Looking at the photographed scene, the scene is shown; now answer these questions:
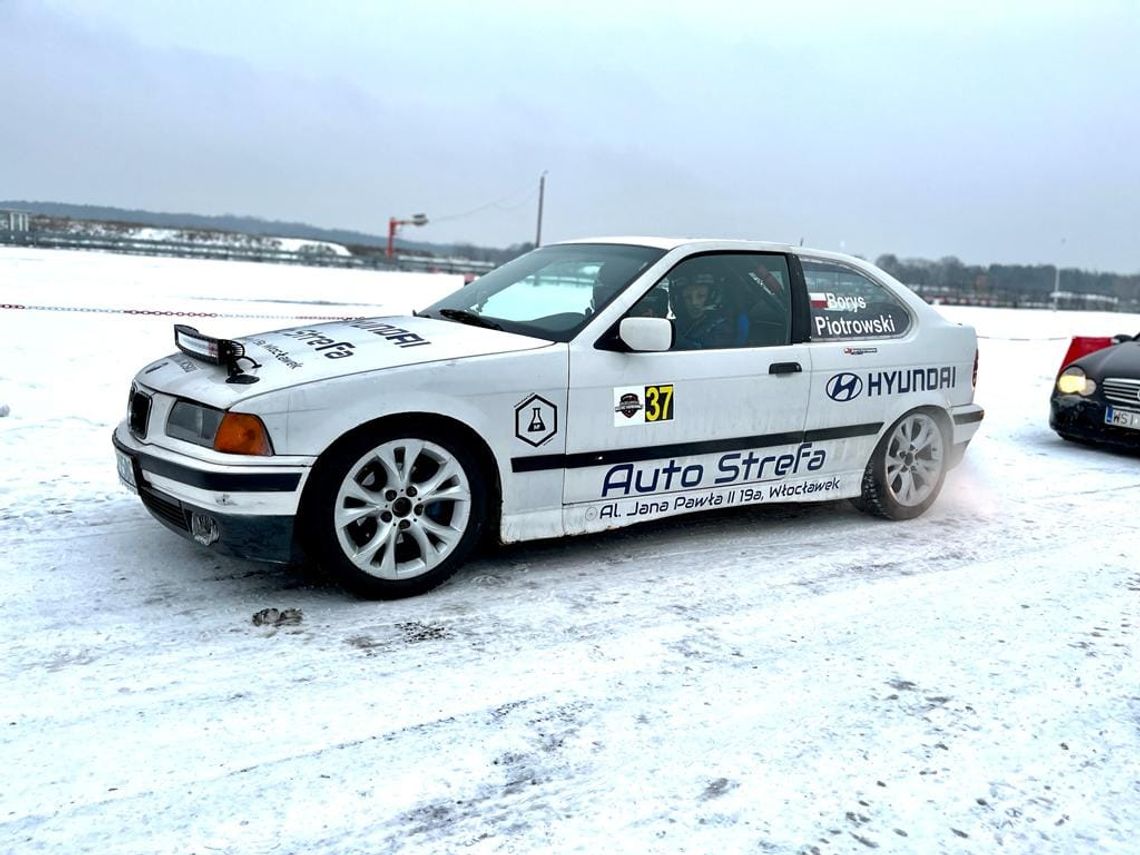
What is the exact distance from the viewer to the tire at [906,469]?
541 cm

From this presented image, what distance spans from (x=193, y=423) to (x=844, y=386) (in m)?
3.16

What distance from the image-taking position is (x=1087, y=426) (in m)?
7.98

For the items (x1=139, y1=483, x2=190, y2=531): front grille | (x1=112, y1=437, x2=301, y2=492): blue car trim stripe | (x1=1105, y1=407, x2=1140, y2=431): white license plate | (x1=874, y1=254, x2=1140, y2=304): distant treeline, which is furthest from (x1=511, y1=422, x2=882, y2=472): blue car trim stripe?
(x1=874, y1=254, x2=1140, y2=304): distant treeline

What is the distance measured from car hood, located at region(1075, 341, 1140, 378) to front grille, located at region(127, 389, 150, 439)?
725 centimetres

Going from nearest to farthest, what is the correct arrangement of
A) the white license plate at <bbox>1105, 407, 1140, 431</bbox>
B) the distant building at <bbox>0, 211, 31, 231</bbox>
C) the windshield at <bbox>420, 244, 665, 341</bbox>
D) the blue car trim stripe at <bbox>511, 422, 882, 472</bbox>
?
the blue car trim stripe at <bbox>511, 422, 882, 472</bbox>
the windshield at <bbox>420, 244, 665, 341</bbox>
the white license plate at <bbox>1105, 407, 1140, 431</bbox>
the distant building at <bbox>0, 211, 31, 231</bbox>

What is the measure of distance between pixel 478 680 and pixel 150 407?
1.84 metres

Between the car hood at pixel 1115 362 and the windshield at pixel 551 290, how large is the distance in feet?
16.7

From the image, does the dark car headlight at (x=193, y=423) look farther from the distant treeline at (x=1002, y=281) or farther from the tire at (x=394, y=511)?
the distant treeline at (x=1002, y=281)

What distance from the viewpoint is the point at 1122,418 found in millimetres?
7770

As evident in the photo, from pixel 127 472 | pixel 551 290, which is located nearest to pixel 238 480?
pixel 127 472

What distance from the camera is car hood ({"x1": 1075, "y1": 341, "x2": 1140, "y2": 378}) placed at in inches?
313

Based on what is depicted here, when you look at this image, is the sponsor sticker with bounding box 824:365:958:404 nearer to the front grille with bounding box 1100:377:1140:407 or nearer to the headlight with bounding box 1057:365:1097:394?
the front grille with bounding box 1100:377:1140:407

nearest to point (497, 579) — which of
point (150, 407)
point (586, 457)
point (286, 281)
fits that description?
point (586, 457)

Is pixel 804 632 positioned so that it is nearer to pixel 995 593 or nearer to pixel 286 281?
pixel 995 593
